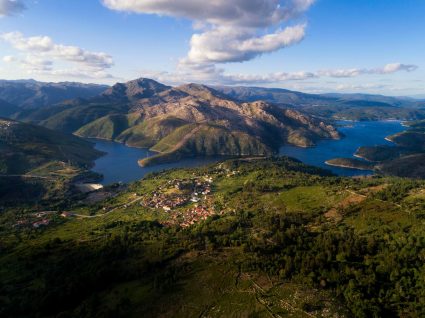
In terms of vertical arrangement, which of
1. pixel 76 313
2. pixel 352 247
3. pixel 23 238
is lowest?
pixel 23 238

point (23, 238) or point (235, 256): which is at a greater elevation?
point (235, 256)

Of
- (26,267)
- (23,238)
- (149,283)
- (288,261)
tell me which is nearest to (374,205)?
(288,261)

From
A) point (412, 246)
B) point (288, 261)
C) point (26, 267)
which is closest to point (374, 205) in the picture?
point (412, 246)

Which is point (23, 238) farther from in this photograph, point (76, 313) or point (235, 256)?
point (235, 256)

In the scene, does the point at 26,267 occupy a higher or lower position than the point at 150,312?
lower

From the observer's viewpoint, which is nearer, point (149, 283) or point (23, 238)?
point (149, 283)

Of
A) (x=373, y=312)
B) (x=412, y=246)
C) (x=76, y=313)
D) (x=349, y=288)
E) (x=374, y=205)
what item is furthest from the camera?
(x=374, y=205)

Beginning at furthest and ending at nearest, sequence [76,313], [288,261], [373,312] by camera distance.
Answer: [288,261] → [76,313] → [373,312]

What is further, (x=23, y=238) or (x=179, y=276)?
(x=23, y=238)

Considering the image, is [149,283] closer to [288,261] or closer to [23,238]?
[288,261]
